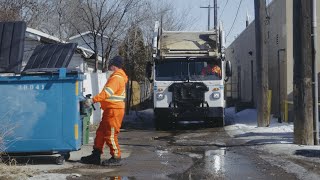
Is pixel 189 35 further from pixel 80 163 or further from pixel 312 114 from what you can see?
pixel 80 163

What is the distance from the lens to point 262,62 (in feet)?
56.1

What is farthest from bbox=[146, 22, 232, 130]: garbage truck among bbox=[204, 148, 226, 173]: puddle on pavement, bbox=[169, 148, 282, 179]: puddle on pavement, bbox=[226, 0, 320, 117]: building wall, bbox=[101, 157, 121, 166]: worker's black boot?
bbox=[101, 157, 121, 166]: worker's black boot

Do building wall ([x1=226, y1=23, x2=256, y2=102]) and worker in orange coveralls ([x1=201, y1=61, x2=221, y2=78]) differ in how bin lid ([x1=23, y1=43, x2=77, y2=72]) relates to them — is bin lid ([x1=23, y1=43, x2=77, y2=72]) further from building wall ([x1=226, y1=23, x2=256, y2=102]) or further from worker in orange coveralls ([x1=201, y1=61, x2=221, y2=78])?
building wall ([x1=226, y1=23, x2=256, y2=102])

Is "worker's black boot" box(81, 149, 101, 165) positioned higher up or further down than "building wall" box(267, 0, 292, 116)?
further down

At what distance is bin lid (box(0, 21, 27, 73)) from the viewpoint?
934 centimetres

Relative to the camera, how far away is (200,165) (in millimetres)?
9531

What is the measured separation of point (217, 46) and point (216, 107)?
6.34 ft

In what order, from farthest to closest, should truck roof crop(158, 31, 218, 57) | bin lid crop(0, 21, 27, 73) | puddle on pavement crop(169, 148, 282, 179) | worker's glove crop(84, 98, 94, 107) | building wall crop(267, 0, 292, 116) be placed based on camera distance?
building wall crop(267, 0, 292, 116), truck roof crop(158, 31, 218, 57), bin lid crop(0, 21, 27, 73), worker's glove crop(84, 98, 94, 107), puddle on pavement crop(169, 148, 282, 179)

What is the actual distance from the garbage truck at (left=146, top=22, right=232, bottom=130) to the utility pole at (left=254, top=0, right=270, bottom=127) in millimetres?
1058

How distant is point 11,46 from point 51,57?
77 cm

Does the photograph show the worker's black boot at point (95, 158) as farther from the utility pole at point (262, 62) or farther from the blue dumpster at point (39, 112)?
the utility pole at point (262, 62)

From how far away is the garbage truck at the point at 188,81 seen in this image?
17531 mm

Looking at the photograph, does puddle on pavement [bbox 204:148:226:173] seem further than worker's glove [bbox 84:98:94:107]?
No

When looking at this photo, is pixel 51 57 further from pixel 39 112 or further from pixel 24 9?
pixel 24 9
